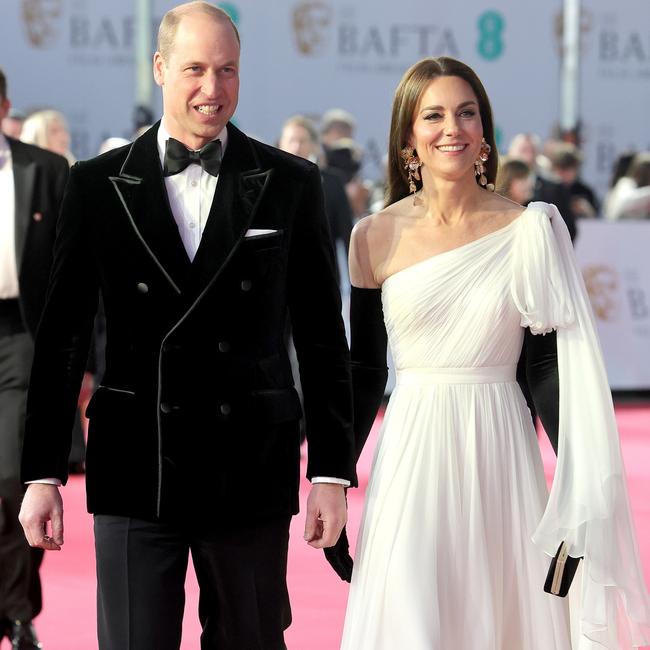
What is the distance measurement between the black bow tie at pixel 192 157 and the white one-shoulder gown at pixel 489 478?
2.37ft

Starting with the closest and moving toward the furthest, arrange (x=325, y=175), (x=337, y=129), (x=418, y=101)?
(x=418, y=101), (x=325, y=175), (x=337, y=129)

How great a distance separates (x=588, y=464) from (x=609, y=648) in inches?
17.3

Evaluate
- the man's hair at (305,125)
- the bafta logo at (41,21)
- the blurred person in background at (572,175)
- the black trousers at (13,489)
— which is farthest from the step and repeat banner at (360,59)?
the black trousers at (13,489)

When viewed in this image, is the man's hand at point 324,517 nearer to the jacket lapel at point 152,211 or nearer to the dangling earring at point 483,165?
the jacket lapel at point 152,211

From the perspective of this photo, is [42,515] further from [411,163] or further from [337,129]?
[337,129]

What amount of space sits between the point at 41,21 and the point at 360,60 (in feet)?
10.7

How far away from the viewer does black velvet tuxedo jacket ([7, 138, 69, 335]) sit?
477 cm

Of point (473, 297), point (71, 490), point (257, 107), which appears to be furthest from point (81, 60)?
point (473, 297)

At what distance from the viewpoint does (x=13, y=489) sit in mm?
4730

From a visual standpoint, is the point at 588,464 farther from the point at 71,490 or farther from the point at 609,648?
the point at 71,490

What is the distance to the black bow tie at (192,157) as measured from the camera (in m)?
3.15

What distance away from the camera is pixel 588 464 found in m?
3.52

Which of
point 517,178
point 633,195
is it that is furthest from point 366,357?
point 633,195

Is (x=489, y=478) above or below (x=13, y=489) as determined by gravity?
above
